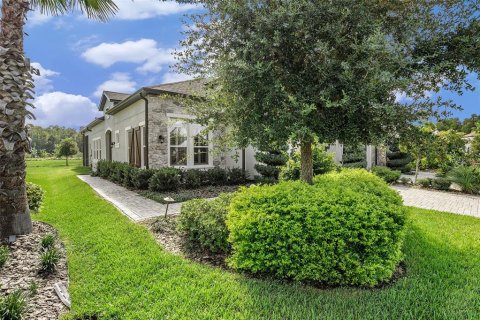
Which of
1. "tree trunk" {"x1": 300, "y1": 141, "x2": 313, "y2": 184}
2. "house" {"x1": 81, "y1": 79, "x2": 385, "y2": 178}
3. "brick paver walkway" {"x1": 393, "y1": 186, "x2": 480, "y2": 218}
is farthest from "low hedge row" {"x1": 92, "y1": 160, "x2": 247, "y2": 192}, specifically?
"brick paver walkway" {"x1": 393, "y1": 186, "x2": 480, "y2": 218}

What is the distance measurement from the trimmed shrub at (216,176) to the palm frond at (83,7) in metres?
7.03

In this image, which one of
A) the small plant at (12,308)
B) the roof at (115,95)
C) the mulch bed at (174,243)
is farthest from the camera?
the roof at (115,95)

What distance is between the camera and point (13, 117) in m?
5.39

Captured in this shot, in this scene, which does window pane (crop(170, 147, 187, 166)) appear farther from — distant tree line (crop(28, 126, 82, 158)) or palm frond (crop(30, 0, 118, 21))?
distant tree line (crop(28, 126, 82, 158))

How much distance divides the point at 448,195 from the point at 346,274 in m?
10.3

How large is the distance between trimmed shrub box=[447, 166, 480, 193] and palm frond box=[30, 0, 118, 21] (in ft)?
44.8

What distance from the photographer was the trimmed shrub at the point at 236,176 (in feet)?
44.0

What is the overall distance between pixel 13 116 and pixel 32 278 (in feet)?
9.91

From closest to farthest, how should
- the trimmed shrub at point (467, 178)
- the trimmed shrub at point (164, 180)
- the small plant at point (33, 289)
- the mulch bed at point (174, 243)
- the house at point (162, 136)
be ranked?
the small plant at point (33, 289) < the mulch bed at point (174, 243) < the trimmed shrub at point (164, 180) < the trimmed shrub at point (467, 178) < the house at point (162, 136)

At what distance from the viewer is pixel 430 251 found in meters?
5.07

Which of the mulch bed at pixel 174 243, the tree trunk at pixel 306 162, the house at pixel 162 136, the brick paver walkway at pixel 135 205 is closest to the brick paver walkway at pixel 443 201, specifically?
the tree trunk at pixel 306 162

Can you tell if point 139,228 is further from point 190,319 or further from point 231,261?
point 190,319

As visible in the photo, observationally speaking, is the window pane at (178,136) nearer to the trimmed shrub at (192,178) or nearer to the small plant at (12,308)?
the trimmed shrub at (192,178)

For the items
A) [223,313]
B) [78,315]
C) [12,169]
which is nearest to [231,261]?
[223,313]
